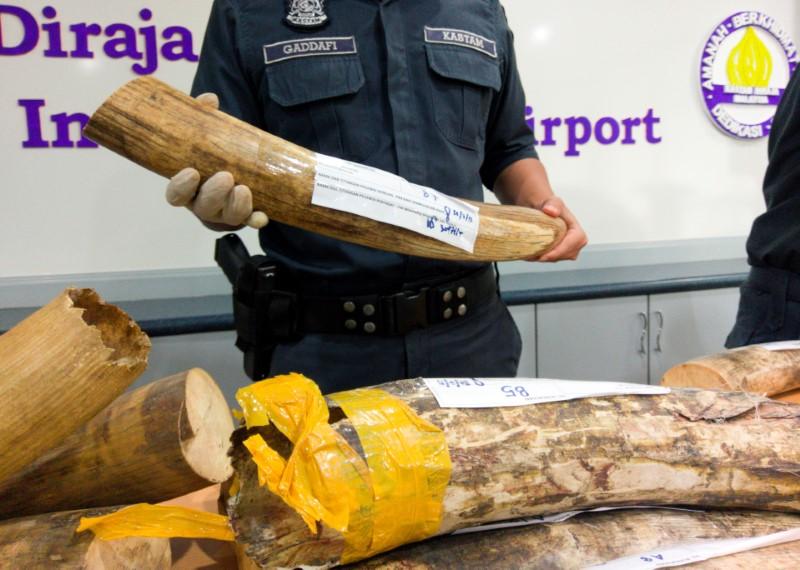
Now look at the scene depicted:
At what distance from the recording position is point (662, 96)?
2.99 metres

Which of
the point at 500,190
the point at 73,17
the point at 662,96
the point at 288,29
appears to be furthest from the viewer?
the point at 662,96

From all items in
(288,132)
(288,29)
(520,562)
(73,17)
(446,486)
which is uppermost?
(73,17)

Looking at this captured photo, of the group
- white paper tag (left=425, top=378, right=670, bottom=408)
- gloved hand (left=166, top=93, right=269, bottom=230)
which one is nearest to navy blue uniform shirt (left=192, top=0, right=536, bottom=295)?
gloved hand (left=166, top=93, right=269, bottom=230)

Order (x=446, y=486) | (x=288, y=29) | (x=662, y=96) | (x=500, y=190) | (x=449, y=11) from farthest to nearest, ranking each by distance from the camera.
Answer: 1. (x=662, y=96)
2. (x=500, y=190)
3. (x=449, y=11)
4. (x=288, y=29)
5. (x=446, y=486)

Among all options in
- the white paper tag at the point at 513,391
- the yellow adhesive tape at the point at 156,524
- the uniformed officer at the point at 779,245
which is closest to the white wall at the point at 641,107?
the uniformed officer at the point at 779,245

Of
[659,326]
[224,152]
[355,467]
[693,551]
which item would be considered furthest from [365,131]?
[659,326]

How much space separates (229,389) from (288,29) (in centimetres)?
137

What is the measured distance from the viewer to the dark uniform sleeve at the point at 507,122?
1.47m

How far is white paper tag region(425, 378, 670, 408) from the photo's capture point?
0.84m

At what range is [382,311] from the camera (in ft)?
4.01

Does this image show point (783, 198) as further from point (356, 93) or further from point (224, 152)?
point (224, 152)

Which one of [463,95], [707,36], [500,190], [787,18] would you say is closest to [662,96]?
[707,36]

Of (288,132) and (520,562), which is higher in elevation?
(288,132)

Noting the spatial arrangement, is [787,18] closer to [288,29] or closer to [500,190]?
[500,190]
